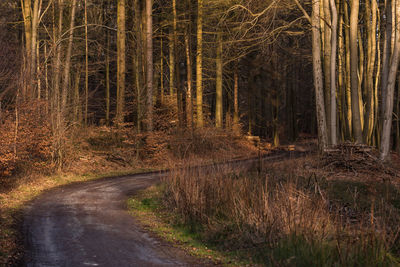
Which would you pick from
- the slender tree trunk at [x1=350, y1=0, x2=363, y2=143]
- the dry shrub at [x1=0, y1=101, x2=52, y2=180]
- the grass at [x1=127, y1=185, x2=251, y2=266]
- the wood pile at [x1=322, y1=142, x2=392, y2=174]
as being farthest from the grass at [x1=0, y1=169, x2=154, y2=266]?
the slender tree trunk at [x1=350, y1=0, x2=363, y2=143]

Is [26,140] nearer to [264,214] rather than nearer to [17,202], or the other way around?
[17,202]

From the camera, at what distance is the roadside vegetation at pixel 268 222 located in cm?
684

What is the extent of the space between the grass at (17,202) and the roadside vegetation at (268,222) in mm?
3081

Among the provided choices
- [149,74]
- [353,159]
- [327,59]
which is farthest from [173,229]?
[149,74]

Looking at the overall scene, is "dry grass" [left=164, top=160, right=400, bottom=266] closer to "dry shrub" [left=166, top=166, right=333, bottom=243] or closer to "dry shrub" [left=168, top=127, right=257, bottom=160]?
"dry shrub" [left=166, top=166, right=333, bottom=243]

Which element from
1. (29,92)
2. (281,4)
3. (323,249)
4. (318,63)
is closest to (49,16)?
(29,92)

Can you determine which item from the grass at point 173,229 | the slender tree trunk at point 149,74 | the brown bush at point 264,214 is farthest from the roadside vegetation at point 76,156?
the brown bush at point 264,214

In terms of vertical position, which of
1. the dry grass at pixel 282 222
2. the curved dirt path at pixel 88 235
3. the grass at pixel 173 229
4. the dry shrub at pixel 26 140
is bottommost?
→ the grass at pixel 173 229

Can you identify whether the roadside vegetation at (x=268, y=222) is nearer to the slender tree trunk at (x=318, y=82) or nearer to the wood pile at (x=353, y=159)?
the wood pile at (x=353, y=159)

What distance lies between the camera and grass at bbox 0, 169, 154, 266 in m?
7.98

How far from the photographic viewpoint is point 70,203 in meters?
12.9

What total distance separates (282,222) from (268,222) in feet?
1.07

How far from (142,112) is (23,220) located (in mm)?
14369

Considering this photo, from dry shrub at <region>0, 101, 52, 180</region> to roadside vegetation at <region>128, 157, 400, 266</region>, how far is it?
4.91 metres
